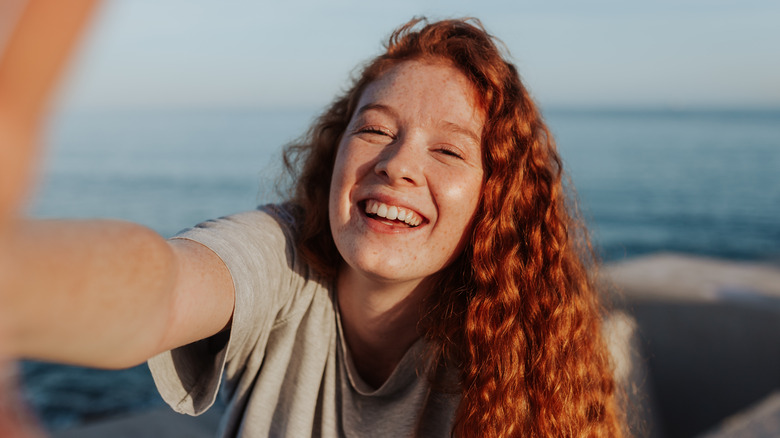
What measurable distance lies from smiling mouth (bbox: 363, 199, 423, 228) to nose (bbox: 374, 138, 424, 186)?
89 millimetres

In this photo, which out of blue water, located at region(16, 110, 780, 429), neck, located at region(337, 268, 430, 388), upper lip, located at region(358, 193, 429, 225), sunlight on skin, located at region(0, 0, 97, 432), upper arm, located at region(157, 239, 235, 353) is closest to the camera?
sunlight on skin, located at region(0, 0, 97, 432)

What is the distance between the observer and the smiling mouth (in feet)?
6.83

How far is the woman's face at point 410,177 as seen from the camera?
2.08m

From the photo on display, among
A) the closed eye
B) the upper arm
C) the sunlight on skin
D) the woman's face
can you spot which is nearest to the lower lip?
the woman's face

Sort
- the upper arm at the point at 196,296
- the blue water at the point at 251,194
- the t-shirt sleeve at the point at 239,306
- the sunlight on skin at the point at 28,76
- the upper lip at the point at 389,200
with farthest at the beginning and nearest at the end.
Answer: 1. the blue water at the point at 251,194
2. the upper lip at the point at 389,200
3. the t-shirt sleeve at the point at 239,306
4. the upper arm at the point at 196,296
5. the sunlight on skin at the point at 28,76

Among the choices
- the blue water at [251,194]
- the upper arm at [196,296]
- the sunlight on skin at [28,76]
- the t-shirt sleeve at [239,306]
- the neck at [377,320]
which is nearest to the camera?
the sunlight on skin at [28,76]

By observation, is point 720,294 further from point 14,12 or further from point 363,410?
point 14,12

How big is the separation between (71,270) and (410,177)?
1223mm

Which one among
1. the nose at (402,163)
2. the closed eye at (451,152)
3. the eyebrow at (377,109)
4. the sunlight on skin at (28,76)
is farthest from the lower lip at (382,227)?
the sunlight on skin at (28,76)

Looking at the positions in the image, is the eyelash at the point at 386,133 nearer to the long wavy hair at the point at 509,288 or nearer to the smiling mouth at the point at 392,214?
the long wavy hair at the point at 509,288

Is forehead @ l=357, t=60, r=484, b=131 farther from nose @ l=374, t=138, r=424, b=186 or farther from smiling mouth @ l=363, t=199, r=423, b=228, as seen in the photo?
smiling mouth @ l=363, t=199, r=423, b=228

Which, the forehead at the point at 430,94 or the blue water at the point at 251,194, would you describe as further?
the blue water at the point at 251,194

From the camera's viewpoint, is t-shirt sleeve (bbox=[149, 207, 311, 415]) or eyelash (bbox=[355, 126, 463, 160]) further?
eyelash (bbox=[355, 126, 463, 160])

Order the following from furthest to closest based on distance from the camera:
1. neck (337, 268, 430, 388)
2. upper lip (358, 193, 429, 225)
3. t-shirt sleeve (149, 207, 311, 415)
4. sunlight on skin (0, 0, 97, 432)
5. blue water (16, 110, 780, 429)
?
blue water (16, 110, 780, 429) < neck (337, 268, 430, 388) < upper lip (358, 193, 429, 225) < t-shirt sleeve (149, 207, 311, 415) < sunlight on skin (0, 0, 97, 432)
